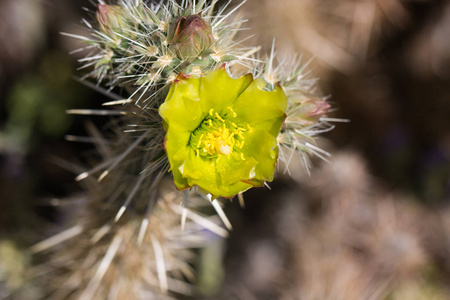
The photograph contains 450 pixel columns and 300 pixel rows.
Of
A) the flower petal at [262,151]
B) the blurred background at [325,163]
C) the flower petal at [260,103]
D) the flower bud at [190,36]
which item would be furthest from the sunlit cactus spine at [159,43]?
the blurred background at [325,163]

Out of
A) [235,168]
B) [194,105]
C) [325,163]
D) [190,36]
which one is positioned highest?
[190,36]

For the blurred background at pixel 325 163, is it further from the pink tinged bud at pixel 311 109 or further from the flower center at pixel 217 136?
the flower center at pixel 217 136

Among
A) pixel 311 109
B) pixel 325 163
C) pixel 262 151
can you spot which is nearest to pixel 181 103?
pixel 262 151

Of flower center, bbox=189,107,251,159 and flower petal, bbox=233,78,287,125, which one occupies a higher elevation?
flower petal, bbox=233,78,287,125

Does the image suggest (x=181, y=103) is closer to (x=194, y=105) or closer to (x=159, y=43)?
(x=194, y=105)

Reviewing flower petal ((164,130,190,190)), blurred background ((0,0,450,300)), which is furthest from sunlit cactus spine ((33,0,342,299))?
blurred background ((0,0,450,300))

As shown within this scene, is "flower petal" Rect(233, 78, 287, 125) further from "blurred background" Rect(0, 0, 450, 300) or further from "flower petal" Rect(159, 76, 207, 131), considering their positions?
"blurred background" Rect(0, 0, 450, 300)
